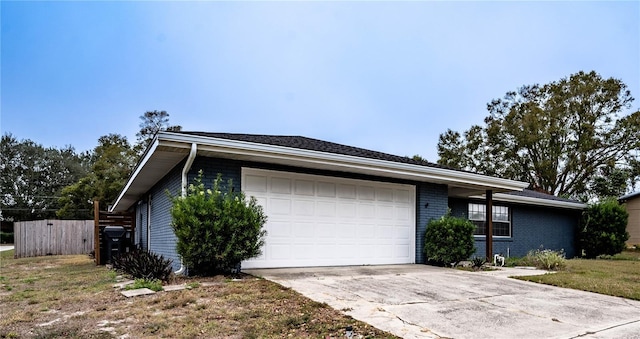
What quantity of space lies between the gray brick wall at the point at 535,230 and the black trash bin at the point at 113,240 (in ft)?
33.0

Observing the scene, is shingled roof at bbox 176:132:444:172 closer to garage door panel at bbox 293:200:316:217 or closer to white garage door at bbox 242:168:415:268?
white garage door at bbox 242:168:415:268

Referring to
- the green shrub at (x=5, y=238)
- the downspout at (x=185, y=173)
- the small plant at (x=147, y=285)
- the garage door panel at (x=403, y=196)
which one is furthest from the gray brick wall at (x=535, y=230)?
the green shrub at (x=5, y=238)

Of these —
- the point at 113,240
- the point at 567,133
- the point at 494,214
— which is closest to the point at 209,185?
the point at 113,240

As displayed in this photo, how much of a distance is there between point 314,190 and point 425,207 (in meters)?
3.06

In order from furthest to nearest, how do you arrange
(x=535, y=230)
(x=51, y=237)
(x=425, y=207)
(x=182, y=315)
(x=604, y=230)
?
(x=51, y=237) < (x=604, y=230) < (x=535, y=230) < (x=425, y=207) < (x=182, y=315)

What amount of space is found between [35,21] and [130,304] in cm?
1421

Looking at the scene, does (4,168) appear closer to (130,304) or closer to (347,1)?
(347,1)

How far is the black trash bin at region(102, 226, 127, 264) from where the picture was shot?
38.9 feet

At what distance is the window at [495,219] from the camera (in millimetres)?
14188

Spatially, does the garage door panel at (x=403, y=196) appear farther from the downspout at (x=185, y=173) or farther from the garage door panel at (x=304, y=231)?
the downspout at (x=185, y=173)

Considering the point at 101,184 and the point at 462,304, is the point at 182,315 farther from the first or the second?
the point at 101,184

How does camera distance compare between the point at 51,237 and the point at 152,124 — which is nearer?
the point at 51,237

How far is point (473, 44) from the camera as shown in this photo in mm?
14781

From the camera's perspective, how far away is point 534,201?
15133 mm
